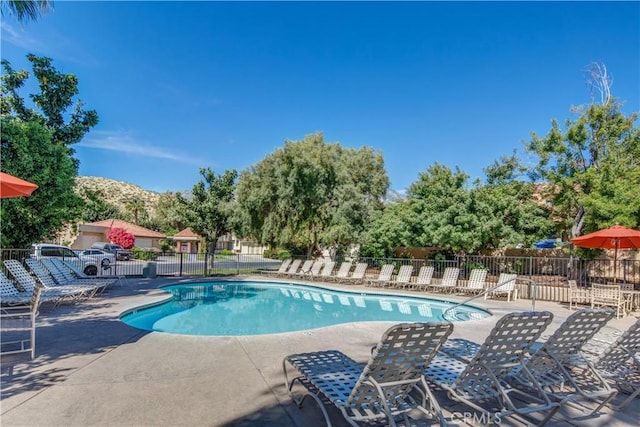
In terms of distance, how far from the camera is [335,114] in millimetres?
22250

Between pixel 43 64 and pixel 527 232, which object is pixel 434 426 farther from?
pixel 527 232

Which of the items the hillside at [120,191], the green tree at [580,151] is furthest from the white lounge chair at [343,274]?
the hillside at [120,191]

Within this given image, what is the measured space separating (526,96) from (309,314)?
609 inches

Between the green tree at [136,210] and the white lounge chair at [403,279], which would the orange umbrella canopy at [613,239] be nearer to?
the white lounge chair at [403,279]

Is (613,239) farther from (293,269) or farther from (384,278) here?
(293,269)

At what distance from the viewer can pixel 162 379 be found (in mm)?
4160

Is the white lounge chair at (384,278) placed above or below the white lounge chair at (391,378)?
below

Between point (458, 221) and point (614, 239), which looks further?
point (458, 221)

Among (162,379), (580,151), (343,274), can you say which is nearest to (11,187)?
(162,379)

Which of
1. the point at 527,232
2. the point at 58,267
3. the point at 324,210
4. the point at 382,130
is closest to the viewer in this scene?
the point at 58,267

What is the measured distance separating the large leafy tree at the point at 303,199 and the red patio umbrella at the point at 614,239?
384 inches

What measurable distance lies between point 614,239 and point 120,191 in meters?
70.7

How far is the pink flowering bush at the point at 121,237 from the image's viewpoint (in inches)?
1270

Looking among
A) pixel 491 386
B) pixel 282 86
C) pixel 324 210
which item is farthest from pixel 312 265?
pixel 491 386
